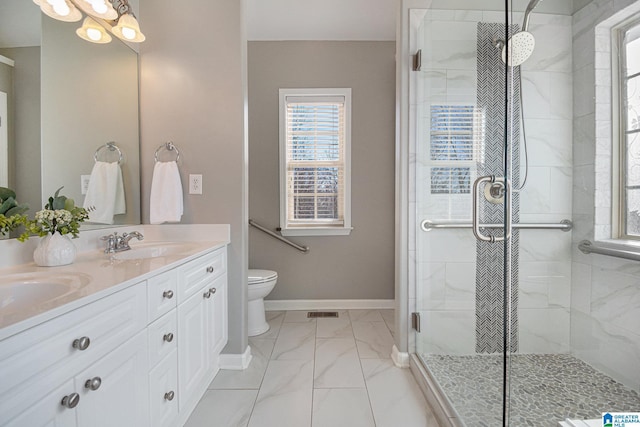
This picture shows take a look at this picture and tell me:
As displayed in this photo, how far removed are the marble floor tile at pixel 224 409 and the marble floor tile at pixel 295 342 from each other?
0.43 meters

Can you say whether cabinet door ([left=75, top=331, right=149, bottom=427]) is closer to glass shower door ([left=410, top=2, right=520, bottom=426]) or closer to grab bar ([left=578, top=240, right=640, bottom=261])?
glass shower door ([left=410, top=2, right=520, bottom=426])

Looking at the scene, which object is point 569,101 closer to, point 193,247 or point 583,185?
point 583,185

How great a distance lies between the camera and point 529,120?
1499 mm

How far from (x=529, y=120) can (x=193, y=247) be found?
6.15 ft

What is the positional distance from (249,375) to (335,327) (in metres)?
0.89

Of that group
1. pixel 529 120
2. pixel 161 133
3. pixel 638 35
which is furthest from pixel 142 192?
pixel 638 35

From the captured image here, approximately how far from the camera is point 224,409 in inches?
59.3

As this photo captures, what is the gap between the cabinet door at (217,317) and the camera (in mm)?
1646

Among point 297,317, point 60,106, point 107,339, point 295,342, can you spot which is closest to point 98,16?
point 60,106

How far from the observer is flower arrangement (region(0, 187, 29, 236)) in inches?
43.5

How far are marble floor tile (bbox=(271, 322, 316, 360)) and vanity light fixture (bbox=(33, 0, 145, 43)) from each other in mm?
2127

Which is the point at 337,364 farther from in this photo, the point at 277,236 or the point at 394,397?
the point at 277,236

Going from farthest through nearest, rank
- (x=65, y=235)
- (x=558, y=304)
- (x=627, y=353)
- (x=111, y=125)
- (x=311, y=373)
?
(x=311, y=373) < (x=111, y=125) < (x=558, y=304) < (x=627, y=353) < (x=65, y=235)

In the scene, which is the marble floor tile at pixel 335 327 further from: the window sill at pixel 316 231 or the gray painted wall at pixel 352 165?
the window sill at pixel 316 231
